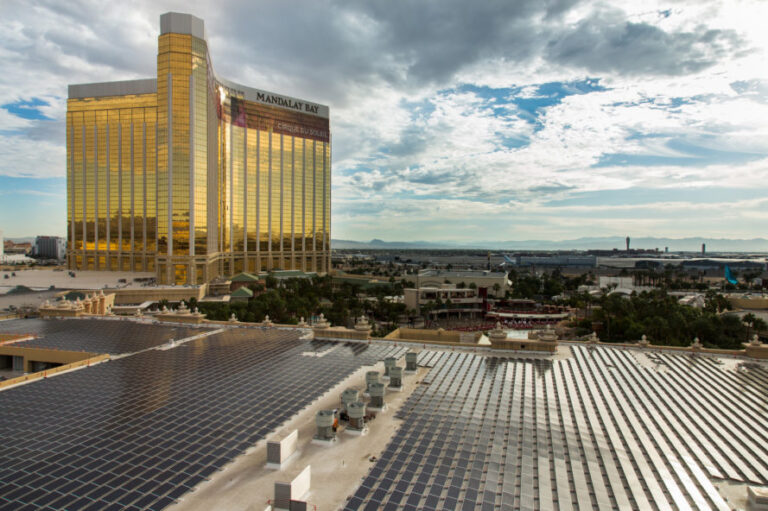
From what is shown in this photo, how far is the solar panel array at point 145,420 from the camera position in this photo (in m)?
17.3

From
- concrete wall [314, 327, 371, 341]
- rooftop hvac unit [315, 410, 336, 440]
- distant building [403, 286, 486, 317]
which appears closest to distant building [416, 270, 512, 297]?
distant building [403, 286, 486, 317]

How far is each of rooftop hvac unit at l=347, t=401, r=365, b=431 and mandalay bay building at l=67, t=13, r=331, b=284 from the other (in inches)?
4750

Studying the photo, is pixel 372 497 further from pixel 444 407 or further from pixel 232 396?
pixel 232 396

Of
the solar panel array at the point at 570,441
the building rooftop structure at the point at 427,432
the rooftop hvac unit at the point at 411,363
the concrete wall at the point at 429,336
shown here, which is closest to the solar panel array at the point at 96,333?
the building rooftop structure at the point at 427,432

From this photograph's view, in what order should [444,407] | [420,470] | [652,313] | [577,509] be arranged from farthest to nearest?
1. [652,313]
2. [444,407]
3. [420,470]
4. [577,509]

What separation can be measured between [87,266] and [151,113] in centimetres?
6466

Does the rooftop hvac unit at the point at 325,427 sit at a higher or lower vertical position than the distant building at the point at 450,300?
higher

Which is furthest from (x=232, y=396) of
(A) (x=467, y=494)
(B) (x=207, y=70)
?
(B) (x=207, y=70)

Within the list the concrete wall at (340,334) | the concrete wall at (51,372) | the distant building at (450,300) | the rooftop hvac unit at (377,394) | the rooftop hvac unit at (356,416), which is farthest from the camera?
the distant building at (450,300)

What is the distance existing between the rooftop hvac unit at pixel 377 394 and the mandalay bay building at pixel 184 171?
11844 cm

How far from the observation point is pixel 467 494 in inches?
679

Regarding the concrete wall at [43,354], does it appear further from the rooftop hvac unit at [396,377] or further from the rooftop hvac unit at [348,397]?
the rooftop hvac unit at [396,377]

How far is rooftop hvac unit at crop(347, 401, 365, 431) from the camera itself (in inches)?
927

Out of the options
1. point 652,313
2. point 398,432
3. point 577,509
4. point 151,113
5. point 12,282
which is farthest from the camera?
point 151,113
